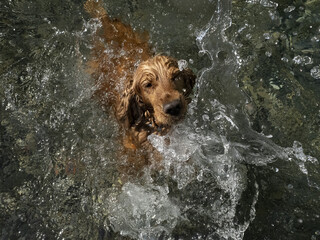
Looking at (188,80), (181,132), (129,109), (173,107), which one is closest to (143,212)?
(181,132)

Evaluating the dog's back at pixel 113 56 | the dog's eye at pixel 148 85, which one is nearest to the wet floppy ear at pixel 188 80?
the dog's eye at pixel 148 85

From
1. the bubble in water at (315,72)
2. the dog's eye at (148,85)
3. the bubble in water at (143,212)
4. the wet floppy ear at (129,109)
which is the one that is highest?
the dog's eye at (148,85)

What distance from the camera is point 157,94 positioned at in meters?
3.02

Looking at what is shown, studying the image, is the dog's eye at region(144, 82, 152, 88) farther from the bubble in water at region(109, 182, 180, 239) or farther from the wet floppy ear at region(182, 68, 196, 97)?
the bubble in water at region(109, 182, 180, 239)

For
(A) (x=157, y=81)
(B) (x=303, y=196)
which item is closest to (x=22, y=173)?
(A) (x=157, y=81)

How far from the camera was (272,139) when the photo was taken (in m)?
3.86

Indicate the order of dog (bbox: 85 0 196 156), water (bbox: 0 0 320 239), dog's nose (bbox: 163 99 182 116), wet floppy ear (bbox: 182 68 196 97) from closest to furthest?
dog's nose (bbox: 163 99 182 116), dog (bbox: 85 0 196 156), wet floppy ear (bbox: 182 68 196 97), water (bbox: 0 0 320 239)

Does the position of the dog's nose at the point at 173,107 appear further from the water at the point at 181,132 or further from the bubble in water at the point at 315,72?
the bubble in water at the point at 315,72

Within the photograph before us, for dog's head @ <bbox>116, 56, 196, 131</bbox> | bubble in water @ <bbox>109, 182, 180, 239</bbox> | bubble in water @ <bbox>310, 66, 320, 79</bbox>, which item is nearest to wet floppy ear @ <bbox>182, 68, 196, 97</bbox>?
dog's head @ <bbox>116, 56, 196, 131</bbox>

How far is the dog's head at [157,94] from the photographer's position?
2.95m

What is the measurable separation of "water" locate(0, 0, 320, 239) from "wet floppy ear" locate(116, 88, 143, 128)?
36cm

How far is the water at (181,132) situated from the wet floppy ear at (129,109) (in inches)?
14.1

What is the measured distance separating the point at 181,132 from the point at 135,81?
0.75 m

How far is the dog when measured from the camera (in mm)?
3061
